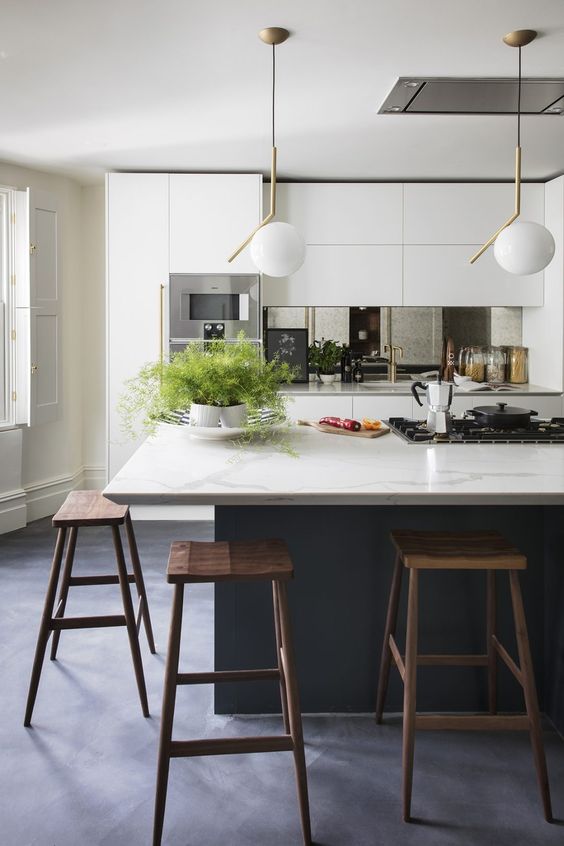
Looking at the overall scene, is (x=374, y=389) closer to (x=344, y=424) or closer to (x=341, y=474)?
(x=344, y=424)

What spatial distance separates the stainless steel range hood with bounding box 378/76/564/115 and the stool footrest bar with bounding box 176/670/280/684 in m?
2.52

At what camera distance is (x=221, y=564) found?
218 centimetres

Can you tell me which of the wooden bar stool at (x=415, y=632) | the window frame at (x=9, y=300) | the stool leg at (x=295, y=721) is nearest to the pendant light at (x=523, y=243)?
the wooden bar stool at (x=415, y=632)

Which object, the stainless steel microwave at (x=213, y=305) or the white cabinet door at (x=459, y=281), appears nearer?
the stainless steel microwave at (x=213, y=305)

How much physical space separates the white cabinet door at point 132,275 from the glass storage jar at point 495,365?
2394mm

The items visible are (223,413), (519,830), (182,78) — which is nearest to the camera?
(519,830)

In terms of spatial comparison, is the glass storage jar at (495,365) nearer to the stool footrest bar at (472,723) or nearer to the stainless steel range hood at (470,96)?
the stainless steel range hood at (470,96)

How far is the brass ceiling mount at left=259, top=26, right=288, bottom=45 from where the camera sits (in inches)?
114

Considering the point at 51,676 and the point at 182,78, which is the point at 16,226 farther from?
the point at 51,676

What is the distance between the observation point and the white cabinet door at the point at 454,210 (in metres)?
5.47

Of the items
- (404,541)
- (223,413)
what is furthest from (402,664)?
(223,413)

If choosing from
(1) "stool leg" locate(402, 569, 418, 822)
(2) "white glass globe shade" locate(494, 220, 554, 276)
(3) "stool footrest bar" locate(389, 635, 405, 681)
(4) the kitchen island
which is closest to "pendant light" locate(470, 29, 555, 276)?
(2) "white glass globe shade" locate(494, 220, 554, 276)

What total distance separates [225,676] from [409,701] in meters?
0.53

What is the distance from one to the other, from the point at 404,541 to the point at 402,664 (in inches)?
14.2
